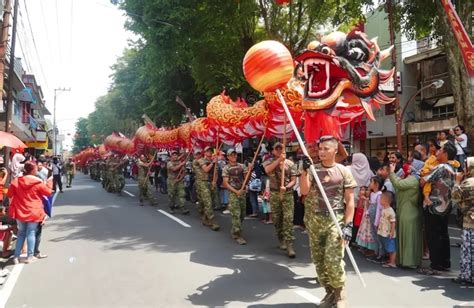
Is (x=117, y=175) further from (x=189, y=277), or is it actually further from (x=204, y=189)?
(x=189, y=277)

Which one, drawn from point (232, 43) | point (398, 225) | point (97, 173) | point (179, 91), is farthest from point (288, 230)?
point (97, 173)

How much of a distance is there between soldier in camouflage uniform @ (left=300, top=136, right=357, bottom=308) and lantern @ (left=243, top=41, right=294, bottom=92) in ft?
4.23

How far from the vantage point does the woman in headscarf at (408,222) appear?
6320 millimetres

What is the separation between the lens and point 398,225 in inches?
256

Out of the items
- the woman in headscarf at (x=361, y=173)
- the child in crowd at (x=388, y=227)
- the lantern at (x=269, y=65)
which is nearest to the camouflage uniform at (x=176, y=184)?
the woman in headscarf at (x=361, y=173)

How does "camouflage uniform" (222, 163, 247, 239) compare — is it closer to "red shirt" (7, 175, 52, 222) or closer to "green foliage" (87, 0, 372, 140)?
"red shirt" (7, 175, 52, 222)

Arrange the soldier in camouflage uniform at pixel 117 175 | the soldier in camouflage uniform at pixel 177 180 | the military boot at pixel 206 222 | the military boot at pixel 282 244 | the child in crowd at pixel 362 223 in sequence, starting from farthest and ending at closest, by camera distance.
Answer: the soldier in camouflage uniform at pixel 117 175 → the soldier in camouflage uniform at pixel 177 180 → the military boot at pixel 206 222 → the military boot at pixel 282 244 → the child in crowd at pixel 362 223

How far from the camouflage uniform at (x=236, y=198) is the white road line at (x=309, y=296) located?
3179 millimetres

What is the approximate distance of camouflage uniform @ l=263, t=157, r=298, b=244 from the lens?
7.33 metres

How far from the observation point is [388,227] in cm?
655

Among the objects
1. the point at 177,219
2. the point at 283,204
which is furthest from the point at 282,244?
the point at 177,219

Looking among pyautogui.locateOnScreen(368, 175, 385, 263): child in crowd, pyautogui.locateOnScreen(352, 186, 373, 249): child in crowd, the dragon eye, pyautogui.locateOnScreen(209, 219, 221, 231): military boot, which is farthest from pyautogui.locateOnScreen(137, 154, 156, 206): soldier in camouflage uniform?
the dragon eye

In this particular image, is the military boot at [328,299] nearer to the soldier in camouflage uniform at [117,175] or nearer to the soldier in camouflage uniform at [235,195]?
the soldier in camouflage uniform at [235,195]

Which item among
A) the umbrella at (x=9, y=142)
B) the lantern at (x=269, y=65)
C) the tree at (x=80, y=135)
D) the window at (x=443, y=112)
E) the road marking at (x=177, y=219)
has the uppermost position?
the tree at (x=80, y=135)
